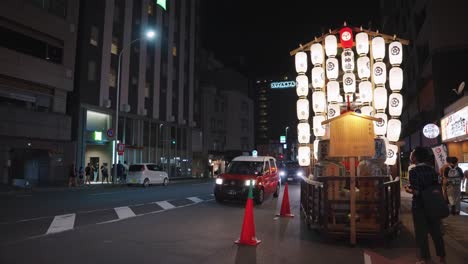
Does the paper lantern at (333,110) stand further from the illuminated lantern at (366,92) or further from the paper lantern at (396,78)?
the paper lantern at (396,78)

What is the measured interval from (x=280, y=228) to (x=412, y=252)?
3650 mm

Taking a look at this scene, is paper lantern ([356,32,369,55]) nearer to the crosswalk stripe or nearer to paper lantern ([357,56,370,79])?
paper lantern ([357,56,370,79])

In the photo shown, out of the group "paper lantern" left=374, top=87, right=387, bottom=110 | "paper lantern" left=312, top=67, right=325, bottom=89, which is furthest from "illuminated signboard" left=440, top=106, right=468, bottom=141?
"paper lantern" left=312, top=67, right=325, bottom=89

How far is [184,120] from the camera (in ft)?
164

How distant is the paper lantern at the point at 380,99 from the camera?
624 inches

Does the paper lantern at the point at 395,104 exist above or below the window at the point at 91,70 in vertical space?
below

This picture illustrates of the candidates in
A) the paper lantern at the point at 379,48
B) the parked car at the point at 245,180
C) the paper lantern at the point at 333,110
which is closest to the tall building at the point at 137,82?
the parked car at the point at 245,180

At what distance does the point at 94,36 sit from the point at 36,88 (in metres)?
8.12

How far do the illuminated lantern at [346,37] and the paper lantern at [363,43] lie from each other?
0.37 meters

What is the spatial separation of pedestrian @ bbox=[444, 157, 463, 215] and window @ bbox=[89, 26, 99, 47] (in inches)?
1192

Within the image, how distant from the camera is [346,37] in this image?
16438mm

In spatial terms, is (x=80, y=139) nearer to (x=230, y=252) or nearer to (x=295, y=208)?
(x=295, y=208)

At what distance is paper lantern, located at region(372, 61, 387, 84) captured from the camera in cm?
1612

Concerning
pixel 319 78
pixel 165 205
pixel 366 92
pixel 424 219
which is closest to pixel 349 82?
pixel 366 92
